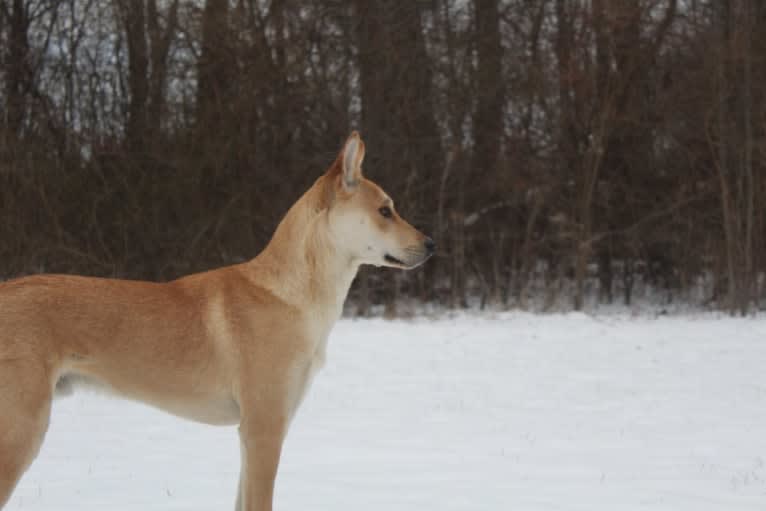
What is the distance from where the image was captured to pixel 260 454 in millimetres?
4117

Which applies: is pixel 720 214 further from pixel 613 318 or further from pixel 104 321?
pixel 104 321

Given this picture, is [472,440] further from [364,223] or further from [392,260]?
[364,223]

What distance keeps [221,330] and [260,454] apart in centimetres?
57

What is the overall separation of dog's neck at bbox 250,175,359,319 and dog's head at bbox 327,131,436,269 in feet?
0.16

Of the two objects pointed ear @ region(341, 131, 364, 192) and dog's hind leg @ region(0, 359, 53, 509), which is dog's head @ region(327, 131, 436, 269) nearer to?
pointed ear @ region(341, 131, 364, 192)

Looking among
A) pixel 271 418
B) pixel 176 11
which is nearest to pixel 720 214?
pixel 176 11

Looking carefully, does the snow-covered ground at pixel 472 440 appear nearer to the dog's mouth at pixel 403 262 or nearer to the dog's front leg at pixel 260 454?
the dog's front leg at pixel 260 454

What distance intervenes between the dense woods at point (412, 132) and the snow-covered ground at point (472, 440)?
4633 mm

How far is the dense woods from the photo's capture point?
1551 cm

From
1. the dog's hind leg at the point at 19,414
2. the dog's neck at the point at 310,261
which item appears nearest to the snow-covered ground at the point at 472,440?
the dog's hind leg at the point at 19,414

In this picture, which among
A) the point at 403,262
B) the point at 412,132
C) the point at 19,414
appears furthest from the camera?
the point at 412,132

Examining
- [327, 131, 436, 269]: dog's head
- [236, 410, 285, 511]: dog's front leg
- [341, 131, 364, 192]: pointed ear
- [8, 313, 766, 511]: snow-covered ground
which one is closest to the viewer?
[236, 410, 285, 511]: dog's front leg

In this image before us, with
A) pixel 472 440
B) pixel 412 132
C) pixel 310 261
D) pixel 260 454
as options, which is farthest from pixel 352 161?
pixel 412 132

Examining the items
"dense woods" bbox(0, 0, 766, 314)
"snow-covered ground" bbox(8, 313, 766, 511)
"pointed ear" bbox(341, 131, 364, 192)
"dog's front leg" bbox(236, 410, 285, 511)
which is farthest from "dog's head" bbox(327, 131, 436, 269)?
"dense woods" bbox(0, 0, 766, 314)
